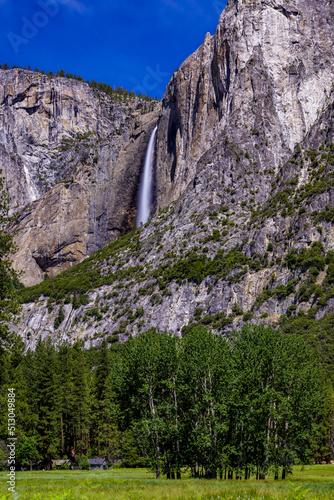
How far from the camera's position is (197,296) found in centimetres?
11219

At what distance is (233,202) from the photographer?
427 ft

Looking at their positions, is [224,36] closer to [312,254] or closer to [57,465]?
[312,254]

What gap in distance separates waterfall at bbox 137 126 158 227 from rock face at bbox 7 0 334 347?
502cm

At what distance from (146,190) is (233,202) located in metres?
53.5

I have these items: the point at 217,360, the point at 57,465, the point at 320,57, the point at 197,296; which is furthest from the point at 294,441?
the point at 320,57

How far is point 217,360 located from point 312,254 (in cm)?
6330

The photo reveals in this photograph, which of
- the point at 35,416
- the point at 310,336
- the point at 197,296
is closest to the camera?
the point at 35,416

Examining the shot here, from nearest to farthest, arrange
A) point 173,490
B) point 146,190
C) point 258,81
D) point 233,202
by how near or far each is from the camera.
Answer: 1. point 173,490
2. point 233,202
3. point 258,81
4. point 146,190

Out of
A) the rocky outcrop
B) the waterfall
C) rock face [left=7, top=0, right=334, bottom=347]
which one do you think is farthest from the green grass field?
the waterfall

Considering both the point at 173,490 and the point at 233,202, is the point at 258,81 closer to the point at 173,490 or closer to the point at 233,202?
the point at 233,202

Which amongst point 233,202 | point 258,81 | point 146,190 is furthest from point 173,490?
point 146,190

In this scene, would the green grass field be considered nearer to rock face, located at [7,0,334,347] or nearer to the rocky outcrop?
rock face, located at [7,0,334,347]

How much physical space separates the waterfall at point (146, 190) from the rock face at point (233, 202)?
5.02 metres

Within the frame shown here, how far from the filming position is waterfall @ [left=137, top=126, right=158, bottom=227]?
175m
